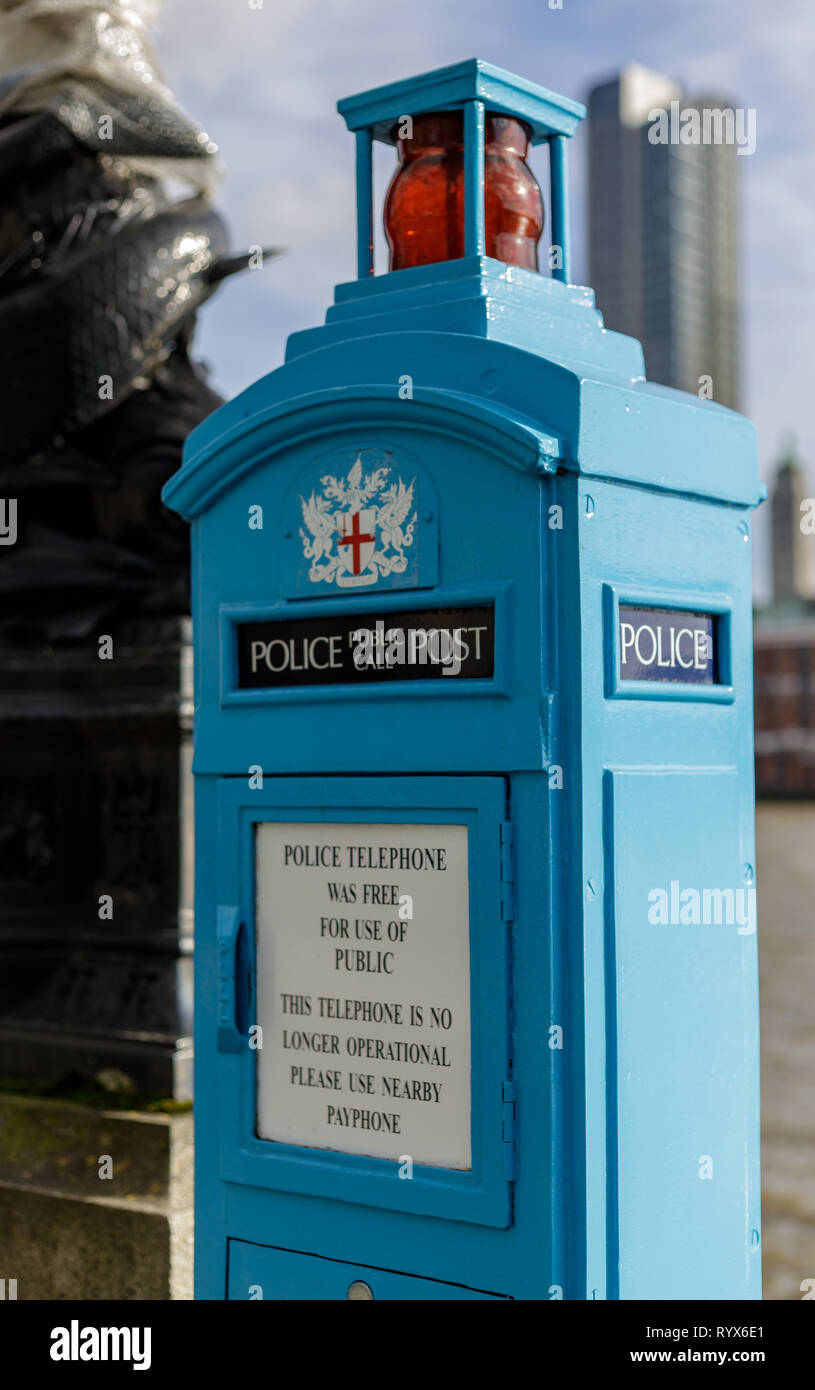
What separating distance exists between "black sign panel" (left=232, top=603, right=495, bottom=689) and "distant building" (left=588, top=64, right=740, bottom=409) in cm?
11487

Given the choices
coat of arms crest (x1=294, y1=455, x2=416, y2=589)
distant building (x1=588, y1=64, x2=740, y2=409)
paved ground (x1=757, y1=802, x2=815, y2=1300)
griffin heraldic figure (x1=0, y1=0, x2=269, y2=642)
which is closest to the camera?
coat of arms crest (x1=294, y1=455, x2=416, y2=589)

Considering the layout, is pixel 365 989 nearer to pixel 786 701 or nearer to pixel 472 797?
pixel 472 797

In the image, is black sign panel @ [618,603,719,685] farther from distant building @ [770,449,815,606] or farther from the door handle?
distant building @ [770,449,815,606]

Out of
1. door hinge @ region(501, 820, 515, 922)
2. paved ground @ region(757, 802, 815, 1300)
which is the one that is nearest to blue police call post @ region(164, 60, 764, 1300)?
door hinge @ region(501, 820, 515, 922)

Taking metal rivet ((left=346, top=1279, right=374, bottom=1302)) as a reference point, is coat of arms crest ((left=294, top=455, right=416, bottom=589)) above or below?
above

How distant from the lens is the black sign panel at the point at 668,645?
2.09 metres

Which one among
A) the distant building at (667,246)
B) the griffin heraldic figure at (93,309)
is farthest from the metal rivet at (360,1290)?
the distant building at (667,246)

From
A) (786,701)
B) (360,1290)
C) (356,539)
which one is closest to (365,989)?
(360,1290)

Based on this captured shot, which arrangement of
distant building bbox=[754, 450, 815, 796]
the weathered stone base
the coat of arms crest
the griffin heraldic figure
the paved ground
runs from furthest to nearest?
distant building bbox=[754, 450, 815, 796] → the paved ground → the griffin heraldic figure → the weathered stone base → the coat of arms crest

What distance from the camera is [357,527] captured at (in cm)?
215

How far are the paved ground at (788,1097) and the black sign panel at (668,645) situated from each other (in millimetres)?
2879

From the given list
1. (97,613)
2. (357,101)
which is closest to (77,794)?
(97,613)

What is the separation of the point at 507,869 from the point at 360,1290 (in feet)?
2.27

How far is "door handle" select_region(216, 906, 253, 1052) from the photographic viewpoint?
225cm
